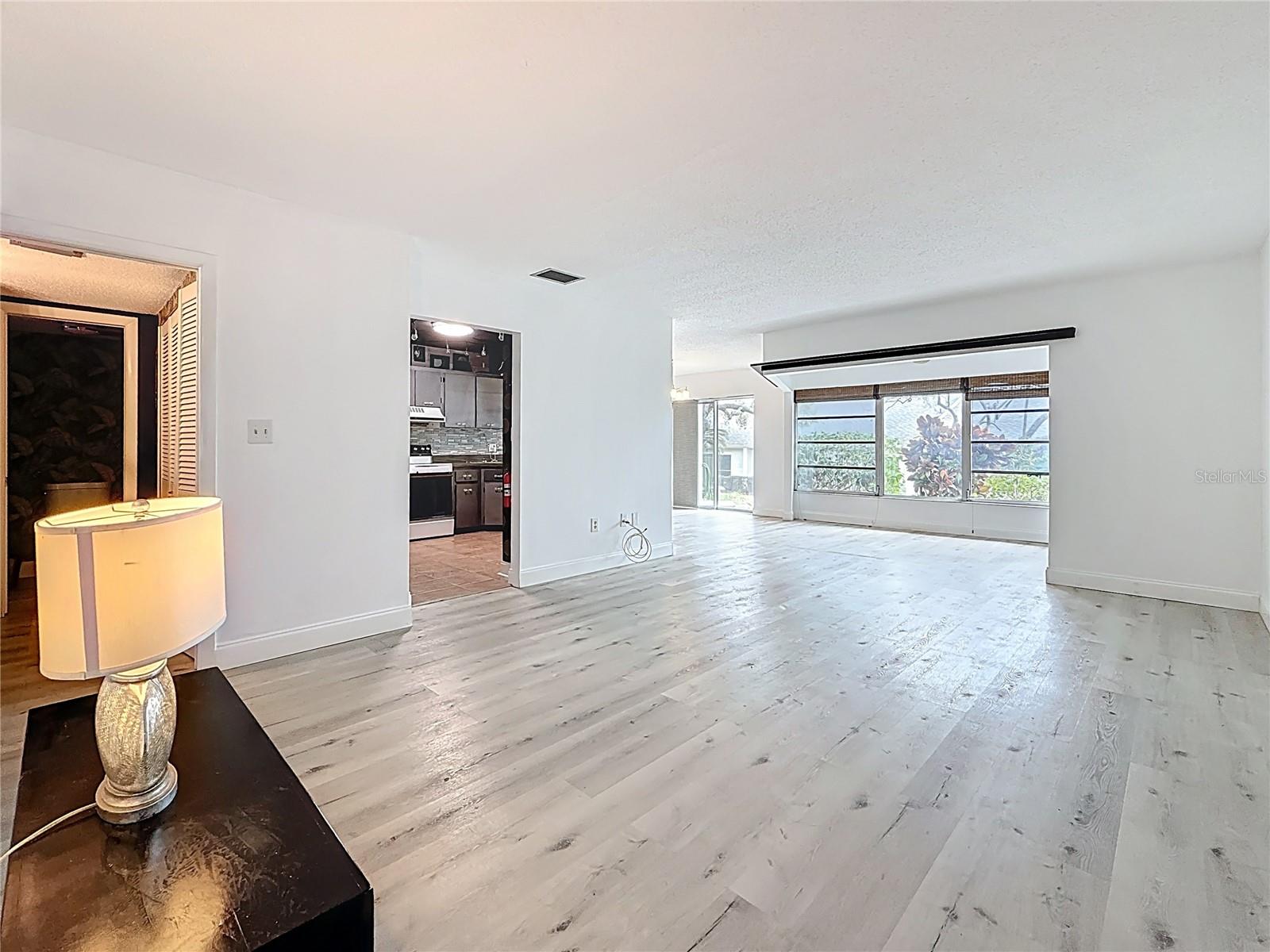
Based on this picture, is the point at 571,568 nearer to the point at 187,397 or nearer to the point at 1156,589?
the point at 187,397

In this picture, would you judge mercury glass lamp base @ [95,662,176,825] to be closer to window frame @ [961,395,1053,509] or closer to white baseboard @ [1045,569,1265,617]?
white baseboard @ [1045,569,1265,617]

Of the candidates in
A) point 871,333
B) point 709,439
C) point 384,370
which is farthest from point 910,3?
point 709,439

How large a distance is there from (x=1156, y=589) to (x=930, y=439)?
12.8 feet

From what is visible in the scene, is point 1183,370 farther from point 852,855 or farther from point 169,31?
point 169,31

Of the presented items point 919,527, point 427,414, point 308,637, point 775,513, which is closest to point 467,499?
point 427,414

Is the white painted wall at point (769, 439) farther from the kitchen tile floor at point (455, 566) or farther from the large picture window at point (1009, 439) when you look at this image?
the kitchen tile floor at point (455, 566)

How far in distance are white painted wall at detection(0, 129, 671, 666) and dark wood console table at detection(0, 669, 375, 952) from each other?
6.70 feet

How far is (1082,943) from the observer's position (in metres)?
1.44

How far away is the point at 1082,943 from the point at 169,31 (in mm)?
3710

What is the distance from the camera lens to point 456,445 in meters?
8.36

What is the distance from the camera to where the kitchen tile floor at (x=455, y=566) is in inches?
188

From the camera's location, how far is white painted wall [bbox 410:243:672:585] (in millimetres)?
4520

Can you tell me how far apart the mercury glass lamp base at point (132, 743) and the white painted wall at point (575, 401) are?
3371 millimetres

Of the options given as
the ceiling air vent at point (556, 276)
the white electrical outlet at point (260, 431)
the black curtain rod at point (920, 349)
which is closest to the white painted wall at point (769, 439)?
the black curtain rod at point (920, 349)
